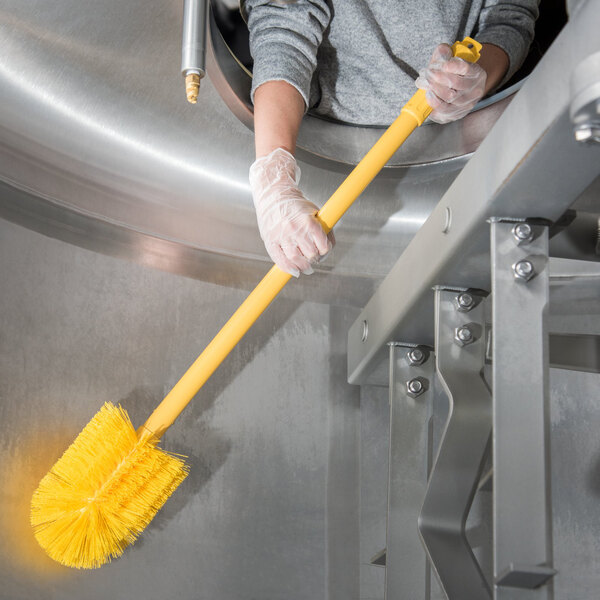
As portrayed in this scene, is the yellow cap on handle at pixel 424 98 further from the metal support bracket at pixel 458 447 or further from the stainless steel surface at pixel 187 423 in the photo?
the stainless steel surface at pixel 187 423

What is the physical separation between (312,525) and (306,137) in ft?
1.95

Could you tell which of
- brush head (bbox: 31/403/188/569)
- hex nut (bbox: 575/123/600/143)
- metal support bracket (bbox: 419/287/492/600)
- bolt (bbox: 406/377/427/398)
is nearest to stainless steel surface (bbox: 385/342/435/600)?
bolt (bbox: 406/377/427/398)

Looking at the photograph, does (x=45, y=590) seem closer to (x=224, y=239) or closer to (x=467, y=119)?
(x=224, y=239)

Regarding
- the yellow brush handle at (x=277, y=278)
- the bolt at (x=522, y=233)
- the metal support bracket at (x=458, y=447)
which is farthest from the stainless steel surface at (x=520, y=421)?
the yellow brush handle at (x=277, y=278)

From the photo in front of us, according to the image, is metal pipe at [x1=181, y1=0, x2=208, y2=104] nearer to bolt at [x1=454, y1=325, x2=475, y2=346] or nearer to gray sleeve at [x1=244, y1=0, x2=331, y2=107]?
gray sleeve at [x1=244, y1=0, x2=331, y2=107]

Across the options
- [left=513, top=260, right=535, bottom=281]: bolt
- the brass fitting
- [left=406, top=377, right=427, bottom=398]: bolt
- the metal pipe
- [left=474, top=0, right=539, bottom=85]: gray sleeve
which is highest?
[left=474, top=0, right=539, bottom=85]: gray sleeve

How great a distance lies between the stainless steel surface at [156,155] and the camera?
0.95 m

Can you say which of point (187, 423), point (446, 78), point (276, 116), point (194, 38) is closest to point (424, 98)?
point (446, 78)

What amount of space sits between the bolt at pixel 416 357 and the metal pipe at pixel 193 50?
43 centimetres

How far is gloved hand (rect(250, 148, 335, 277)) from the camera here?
2.71 ft

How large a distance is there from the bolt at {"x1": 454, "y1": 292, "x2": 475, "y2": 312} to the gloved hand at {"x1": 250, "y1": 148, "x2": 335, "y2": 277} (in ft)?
0.53

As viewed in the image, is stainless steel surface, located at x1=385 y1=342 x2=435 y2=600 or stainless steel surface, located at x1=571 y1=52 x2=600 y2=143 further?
stainless steel surface, located at x1=385 y1=342 x2=435 y2=600

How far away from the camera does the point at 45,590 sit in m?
0.90

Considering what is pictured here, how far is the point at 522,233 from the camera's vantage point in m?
0.64
